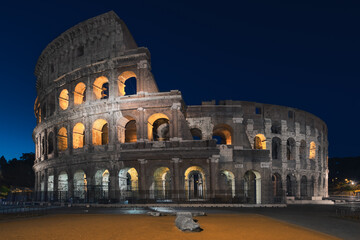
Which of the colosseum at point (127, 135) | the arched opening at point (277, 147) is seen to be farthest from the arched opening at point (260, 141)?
the arched opening at point (277, 147)

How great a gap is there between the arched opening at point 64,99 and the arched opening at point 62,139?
2283 mm

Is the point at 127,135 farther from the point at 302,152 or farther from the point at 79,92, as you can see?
the point at 302,152

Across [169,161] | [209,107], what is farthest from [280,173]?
[169,161]

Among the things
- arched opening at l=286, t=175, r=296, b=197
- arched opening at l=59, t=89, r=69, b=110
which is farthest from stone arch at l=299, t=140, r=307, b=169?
arched opening at l=59, t=89, r=69, b=110

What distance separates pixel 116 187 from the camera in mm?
25344

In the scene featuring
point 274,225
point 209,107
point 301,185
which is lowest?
point 301,185

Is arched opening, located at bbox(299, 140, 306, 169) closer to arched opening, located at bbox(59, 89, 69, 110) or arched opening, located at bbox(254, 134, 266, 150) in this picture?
arched opening, located at bbox(254, 134, 266, 150)

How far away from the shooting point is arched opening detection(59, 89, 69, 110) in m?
30.6

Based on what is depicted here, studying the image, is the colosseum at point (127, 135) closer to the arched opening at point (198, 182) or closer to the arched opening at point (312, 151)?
the arched opening at point (198, 182)

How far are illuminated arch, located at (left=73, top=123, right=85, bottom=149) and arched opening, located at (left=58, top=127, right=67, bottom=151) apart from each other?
2.06 m

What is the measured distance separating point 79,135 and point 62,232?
19.2m

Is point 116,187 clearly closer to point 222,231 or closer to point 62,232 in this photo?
point 62,232

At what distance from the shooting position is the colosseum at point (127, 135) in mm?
24609

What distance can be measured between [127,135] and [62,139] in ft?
21.1
